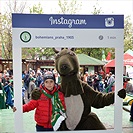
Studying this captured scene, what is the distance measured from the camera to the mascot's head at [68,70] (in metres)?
3.34

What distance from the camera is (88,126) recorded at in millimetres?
3498

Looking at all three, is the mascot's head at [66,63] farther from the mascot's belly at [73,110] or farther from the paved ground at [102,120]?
the paved ground at [102,120]

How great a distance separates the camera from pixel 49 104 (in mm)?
3328

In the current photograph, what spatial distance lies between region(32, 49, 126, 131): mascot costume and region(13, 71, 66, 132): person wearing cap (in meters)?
0.08

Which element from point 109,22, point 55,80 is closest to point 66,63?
point 55,80

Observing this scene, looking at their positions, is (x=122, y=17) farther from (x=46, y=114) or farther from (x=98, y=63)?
(x=46, y=114)

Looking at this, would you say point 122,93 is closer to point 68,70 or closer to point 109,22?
Result: point 68,70

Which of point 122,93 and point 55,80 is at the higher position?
point 55,80

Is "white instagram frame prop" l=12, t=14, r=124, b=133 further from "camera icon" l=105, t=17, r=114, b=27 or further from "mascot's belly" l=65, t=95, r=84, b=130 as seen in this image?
"mascot's belly" l=65, t=95, r=84, b=130

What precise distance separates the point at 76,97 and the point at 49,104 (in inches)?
17.3

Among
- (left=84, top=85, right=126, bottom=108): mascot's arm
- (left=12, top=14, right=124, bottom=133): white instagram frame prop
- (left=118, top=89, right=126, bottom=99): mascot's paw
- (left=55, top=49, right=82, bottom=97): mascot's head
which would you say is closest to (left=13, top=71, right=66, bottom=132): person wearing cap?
(left=55, top=49, right=82, bottom=97): mascot's head

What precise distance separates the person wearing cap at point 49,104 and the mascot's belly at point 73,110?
0.27 feet

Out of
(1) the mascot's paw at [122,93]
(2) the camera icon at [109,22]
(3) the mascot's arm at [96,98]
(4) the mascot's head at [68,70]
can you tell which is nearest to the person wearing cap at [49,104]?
(4) the mascot's head at [68,70]

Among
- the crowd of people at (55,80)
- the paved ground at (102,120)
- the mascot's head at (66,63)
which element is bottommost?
the paved ground at (102,120)
